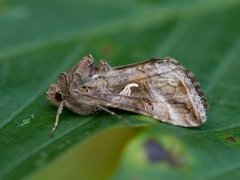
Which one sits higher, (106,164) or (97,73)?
(97,73)

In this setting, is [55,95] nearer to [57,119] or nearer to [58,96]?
[58,96]

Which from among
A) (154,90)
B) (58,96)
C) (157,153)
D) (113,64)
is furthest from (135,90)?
(157,153)

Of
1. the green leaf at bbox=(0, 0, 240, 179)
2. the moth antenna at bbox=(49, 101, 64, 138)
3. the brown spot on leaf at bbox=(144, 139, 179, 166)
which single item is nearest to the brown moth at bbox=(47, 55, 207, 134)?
the moth antenna at bbox=(49, 101, 64, 138)

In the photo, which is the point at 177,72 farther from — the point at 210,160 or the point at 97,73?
the point at 210,160

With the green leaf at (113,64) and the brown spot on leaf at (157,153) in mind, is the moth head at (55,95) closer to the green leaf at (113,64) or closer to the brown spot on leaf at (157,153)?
the green leaf at (113,64)

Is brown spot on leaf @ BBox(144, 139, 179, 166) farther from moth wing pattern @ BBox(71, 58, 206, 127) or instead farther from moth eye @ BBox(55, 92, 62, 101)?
moth eye @ BBox(55, 92, 62, 101)

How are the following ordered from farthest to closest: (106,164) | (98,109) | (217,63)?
(217,63)
(106,164)
(98,109)

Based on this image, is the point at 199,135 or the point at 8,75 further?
the point at 8,75

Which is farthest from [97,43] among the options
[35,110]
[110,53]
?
[35,110]
